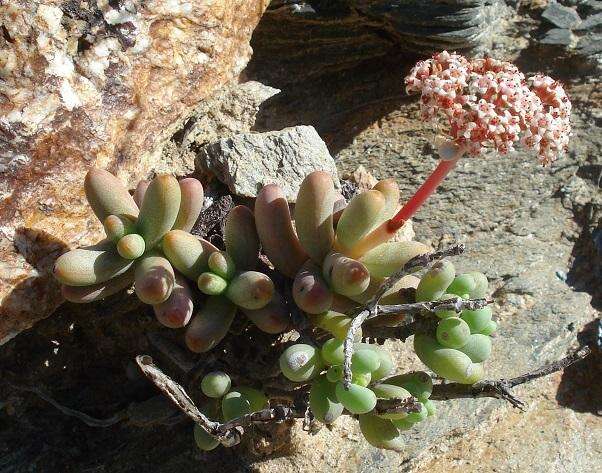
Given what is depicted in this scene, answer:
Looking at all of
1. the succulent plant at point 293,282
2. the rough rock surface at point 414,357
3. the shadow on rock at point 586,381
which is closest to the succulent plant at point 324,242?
the succulent plant at point 293,282

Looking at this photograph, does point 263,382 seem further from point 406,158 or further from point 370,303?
point 406,158

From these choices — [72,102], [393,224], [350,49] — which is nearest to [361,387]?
[393,224]

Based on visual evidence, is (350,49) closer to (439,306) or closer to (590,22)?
(590,22)

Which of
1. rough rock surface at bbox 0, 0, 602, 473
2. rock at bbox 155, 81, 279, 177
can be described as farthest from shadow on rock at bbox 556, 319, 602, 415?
rock at bbox 155, 81, 279, 177

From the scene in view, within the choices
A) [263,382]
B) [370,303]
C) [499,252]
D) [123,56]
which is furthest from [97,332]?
[499,252]

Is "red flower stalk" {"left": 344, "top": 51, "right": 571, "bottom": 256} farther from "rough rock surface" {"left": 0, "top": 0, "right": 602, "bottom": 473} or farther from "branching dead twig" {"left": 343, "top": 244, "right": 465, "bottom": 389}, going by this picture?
"rough rock surface" {"left": 0, "top": 0, "right": 602, "bottom": 473}
